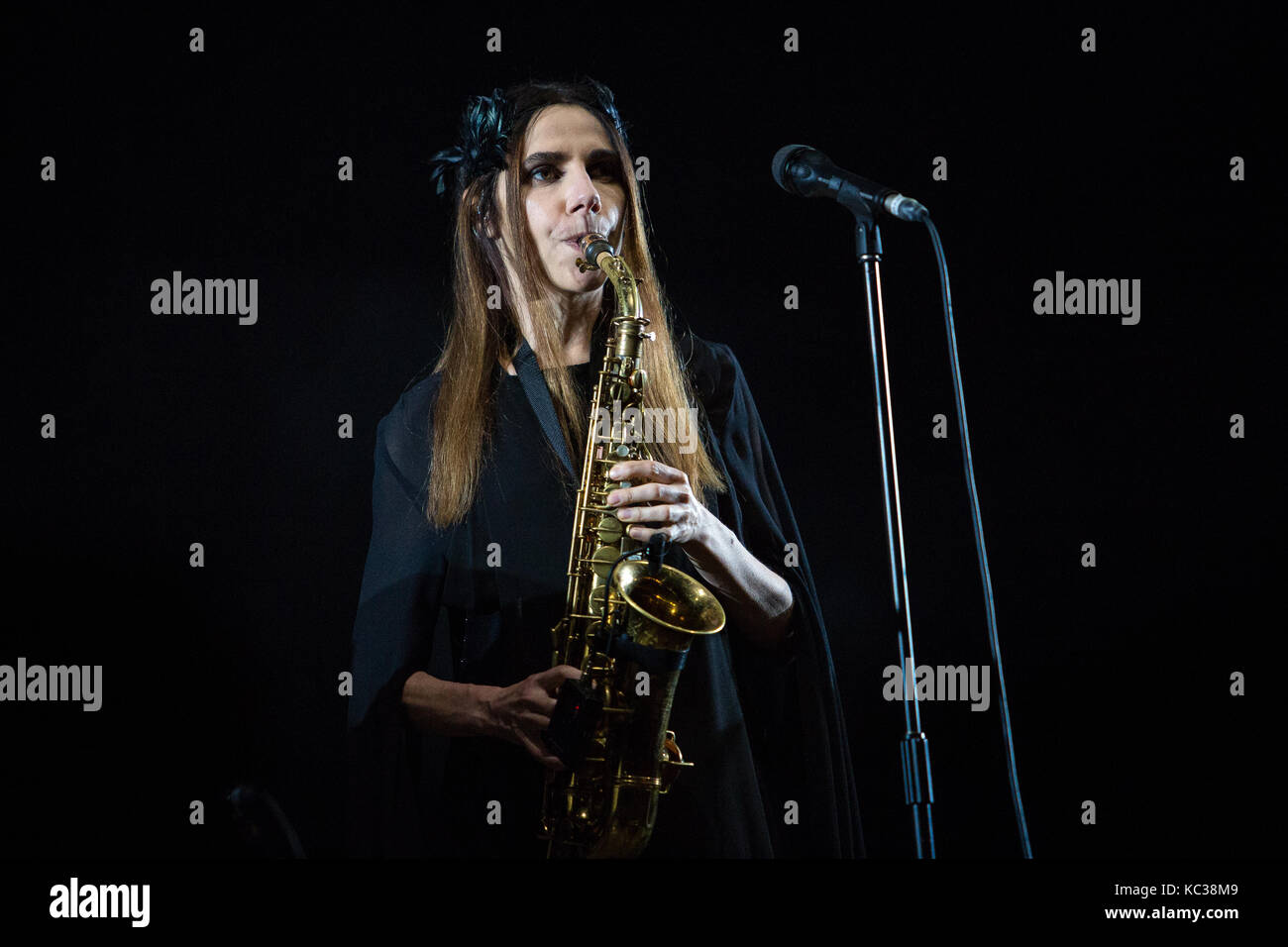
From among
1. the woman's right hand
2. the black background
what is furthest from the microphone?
the woman's right hand

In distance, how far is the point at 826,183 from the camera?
279 cm

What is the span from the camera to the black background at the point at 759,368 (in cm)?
305

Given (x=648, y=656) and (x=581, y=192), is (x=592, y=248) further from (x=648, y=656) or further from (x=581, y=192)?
(x=648, y=656)

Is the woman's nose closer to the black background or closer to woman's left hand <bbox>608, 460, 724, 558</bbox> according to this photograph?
the black background

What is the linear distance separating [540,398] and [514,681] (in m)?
0.63

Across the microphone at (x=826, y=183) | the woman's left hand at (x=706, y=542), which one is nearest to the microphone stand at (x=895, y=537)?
the microphone at (x=826, y=183)

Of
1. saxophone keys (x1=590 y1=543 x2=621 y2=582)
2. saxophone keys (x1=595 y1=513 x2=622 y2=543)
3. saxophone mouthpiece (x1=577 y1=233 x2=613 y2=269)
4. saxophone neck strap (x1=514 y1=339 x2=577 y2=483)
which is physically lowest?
saxophone keys (x1=590 y1=543 x2=621 y2=582)

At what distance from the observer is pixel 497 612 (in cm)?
289

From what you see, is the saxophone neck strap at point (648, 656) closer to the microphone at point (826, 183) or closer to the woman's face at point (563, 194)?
the woman's face at point (563, 194)

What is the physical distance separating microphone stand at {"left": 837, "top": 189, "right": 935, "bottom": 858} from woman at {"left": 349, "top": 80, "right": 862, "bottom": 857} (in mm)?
169

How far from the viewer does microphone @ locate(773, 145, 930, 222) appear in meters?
2.58
